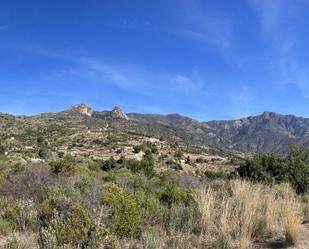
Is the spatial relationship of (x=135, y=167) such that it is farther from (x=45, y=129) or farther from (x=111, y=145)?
(x=45, y=129)

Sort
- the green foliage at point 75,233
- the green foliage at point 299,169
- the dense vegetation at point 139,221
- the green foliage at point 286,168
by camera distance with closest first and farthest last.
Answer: the green foliage at point 75,233
the dense vegetation at point 139,221
the green foliage at point 299,169
the green foliage at point 286,168

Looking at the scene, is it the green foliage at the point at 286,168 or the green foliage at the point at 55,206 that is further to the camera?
the green foliage at the point at 286,168

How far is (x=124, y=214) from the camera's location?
8.34 m

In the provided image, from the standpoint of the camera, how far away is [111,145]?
235 feet

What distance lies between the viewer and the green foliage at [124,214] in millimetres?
8172

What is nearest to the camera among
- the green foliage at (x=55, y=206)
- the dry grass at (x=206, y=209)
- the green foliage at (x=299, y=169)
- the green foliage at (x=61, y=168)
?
the dry grass at (x=206, y=209)

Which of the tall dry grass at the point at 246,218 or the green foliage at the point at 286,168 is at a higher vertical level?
the green foliage at the point at 286,168

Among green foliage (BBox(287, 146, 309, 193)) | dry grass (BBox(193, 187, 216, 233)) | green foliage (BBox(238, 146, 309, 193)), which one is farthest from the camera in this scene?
green foliage (BBox(238, 146, 309, 193))

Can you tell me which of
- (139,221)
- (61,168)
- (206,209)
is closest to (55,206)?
(139,221)

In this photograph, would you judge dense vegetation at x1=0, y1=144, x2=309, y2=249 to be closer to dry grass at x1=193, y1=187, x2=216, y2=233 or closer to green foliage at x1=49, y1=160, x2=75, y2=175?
dry grass at x1=193, y1=187, x2=216, y2=233

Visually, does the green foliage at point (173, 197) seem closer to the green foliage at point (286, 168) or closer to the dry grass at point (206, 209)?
the dry grass at point (206, 209)

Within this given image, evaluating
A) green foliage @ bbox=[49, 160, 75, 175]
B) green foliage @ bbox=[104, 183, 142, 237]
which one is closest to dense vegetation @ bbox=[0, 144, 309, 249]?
green foliage @ bbox=[104, 183, 142, 237]

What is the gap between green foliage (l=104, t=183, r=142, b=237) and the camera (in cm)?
817

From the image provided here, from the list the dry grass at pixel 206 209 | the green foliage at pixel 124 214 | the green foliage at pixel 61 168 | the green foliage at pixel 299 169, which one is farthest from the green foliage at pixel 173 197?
the green foliage at pixel 299 169
